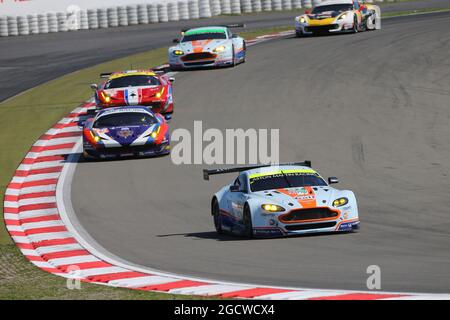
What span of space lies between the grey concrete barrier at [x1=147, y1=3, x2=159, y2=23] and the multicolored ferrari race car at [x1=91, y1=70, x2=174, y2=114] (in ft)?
71.7

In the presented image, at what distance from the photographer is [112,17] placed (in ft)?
172

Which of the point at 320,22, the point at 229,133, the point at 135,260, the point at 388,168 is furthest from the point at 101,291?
the point at 320,22

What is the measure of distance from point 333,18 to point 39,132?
15653mm

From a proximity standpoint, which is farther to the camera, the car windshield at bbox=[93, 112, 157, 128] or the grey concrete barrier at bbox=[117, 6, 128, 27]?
the grey concrete barrier at bbox=[117, 6, 128, 27]

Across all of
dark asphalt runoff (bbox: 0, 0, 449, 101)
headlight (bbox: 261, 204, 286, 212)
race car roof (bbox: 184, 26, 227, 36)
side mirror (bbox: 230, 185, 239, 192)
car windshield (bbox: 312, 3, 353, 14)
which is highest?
headlight (bbox: 261, 204, 286, 212)

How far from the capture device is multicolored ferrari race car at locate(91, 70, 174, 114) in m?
30.3

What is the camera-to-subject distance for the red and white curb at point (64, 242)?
12.8 m

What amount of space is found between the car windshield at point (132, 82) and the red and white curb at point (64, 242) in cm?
149

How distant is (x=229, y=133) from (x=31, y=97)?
389 inches

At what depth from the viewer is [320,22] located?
42.0m

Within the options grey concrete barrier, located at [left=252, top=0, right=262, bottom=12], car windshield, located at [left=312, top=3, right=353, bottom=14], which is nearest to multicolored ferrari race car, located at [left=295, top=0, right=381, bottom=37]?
car windshield, located at [left=312, top=3, right=353, bottom=14]

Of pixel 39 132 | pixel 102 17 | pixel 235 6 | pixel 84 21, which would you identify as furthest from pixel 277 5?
pixel 39 132

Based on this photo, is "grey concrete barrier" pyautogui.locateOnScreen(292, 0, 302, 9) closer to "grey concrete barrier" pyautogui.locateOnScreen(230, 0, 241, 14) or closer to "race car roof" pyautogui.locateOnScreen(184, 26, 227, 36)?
"grey concrete barrier" pyautogui.locateOnScreen(230, 0, 241, 14)

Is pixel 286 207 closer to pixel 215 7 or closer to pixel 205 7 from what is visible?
pixel 205 7
